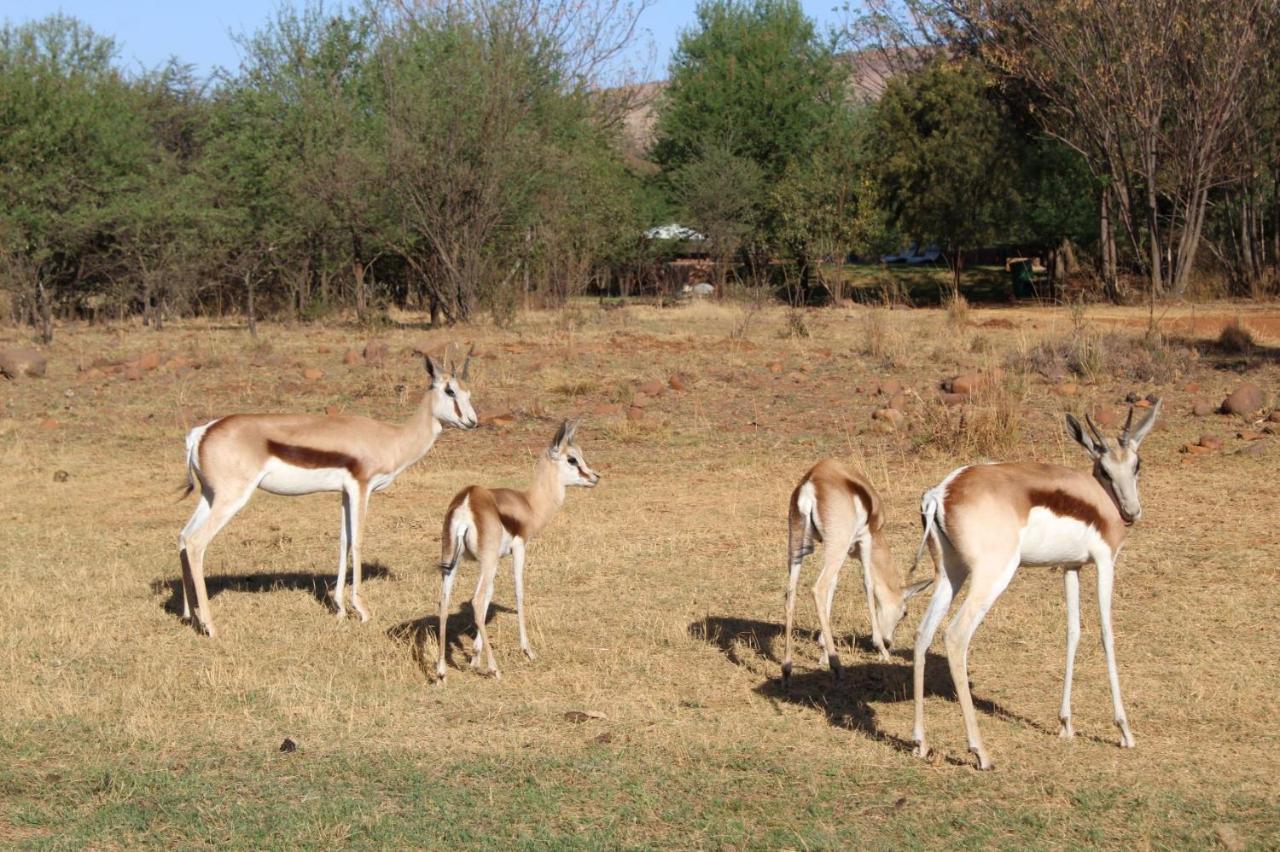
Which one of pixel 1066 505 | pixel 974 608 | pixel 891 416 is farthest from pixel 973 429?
pixel 974 608

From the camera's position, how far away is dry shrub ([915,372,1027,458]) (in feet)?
43.9

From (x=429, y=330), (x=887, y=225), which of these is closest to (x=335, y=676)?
(x=429, y=330)

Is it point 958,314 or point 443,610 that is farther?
point 958,314

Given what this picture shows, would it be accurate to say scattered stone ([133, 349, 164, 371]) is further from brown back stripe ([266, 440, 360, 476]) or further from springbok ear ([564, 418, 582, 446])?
springbok ear ([564, 418, 582, 446])

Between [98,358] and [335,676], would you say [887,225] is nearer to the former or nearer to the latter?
[98,358]

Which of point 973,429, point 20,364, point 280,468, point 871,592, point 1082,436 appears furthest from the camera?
point 20,364

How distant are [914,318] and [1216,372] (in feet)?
25.0

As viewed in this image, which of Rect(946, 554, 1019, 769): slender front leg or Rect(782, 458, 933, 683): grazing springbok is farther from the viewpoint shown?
Rect(782, 458, 933, 683): grazing springbok

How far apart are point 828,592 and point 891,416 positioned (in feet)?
25.3

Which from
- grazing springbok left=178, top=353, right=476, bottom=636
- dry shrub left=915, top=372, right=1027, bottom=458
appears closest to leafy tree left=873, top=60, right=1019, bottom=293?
dry shrub left=915, top=372, right=1027, bottom=458

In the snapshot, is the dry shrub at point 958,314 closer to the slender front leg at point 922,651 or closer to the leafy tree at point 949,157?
the leafy tree at point 949,157

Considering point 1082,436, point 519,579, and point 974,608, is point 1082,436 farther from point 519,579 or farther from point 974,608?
point 519,579

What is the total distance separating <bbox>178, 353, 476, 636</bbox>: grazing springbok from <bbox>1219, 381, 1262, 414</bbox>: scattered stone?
945cm

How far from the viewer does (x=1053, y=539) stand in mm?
6172
